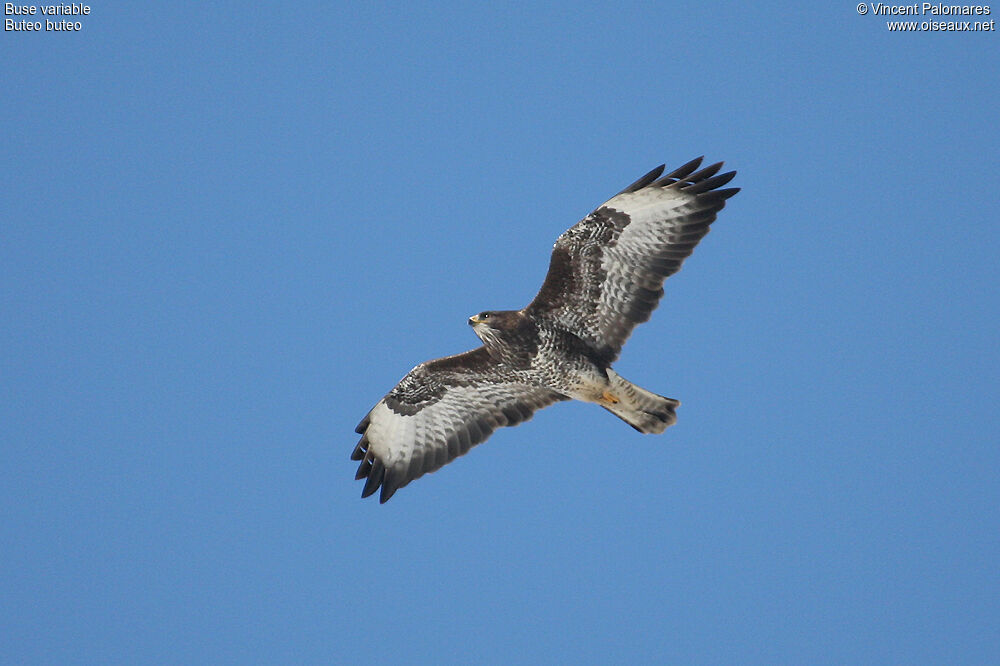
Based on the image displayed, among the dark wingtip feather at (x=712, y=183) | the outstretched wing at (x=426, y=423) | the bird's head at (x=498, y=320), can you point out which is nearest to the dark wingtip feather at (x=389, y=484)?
the outstretched wing at (x=426, y=423)

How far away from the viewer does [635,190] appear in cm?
1296

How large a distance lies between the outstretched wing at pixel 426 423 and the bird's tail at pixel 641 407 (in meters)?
1.17

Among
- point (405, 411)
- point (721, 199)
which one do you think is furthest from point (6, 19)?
point (721, 199)

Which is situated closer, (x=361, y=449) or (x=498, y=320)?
(x=498, y=320)

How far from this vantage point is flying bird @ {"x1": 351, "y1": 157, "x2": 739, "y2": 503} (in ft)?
42.6

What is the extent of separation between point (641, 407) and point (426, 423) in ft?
8.90

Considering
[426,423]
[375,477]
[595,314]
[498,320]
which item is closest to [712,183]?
[595,314]

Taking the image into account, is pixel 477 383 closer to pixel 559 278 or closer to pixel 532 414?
pixel 532 414

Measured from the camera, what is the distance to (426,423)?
1438 centimetres

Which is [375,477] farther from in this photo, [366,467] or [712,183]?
[712,183]

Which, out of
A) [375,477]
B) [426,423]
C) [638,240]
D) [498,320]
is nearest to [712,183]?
[638,240]

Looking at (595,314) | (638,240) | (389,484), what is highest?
(638,240)

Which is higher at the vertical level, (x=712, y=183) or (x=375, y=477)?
(x=712, y=183)

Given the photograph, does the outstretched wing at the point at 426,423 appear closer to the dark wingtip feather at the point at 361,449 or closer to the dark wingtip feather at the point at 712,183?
the dark wingtip feather at the point at 361,449
